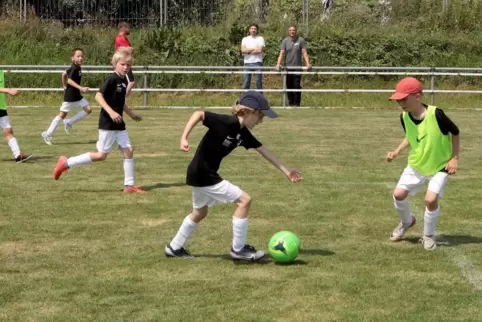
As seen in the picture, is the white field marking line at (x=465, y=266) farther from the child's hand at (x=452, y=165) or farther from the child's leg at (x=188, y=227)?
the child's leg at (x=188, y=227)

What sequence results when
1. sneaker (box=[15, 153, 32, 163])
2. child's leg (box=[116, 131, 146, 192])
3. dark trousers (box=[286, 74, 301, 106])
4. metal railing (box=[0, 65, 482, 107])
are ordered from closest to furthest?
child's leg (box=[116, 131, 146, 192]), sneaker (box=[15, 153, 32, 163]), metal railing (box=[0, 65, 482, 107]), dark trousers (box=[286, 74, 301, 106])

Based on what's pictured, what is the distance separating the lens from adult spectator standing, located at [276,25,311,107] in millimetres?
24391

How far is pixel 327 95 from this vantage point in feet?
87.9

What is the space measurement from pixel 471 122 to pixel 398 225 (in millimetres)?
12287

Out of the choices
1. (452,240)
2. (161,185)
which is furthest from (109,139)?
(452,240)

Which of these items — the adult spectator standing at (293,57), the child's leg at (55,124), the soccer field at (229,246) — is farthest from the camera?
the adult spectator standing at (293,57)

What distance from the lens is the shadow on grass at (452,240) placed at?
29.0 feet

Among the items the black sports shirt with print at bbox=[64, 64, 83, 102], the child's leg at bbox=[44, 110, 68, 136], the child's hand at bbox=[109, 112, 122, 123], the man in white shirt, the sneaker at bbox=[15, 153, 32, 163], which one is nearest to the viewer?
the child's hand at bbox=[109, 112, 122, 123]

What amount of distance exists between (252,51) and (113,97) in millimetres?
12238

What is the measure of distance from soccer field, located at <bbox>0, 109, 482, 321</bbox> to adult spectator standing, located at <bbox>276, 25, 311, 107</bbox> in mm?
9058

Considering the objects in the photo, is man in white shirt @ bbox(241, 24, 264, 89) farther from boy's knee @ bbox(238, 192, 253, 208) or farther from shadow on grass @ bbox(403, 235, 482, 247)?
boy's knee @ bbox(238, 192, 253, 208)

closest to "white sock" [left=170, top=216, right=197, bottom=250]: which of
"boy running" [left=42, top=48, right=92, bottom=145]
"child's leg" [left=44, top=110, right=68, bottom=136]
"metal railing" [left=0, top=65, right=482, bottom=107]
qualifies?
"boy running" [left=42, top=48, right=92, bottom=145]

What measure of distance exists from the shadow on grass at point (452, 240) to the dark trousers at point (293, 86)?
16.2m

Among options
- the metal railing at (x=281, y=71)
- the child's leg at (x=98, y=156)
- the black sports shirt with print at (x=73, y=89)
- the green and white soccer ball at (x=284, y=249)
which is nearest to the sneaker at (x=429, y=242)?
the green and white soccer ball at (x=284, y=249)
